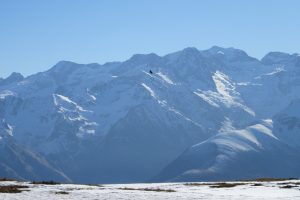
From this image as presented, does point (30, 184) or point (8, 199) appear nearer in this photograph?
point (8, 199)

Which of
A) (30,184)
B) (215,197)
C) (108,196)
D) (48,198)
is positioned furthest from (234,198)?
(30,184)

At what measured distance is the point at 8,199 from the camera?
5850 centimetres

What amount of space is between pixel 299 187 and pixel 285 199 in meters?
16.3

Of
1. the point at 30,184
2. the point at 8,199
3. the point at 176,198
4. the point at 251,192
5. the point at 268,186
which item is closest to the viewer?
the point at 8,199

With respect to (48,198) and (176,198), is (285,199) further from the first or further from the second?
(48,198)

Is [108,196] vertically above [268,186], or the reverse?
[268,186]

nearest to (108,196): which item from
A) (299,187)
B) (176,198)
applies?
(176,198)

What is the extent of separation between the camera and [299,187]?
257 feet

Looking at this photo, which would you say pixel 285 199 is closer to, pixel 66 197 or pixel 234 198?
pixel 234 198

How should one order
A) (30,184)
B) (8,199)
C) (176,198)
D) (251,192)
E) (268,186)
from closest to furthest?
(8,199) → (176,198) → (251,192) → (30,184) → (268,186)

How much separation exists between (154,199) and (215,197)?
6360 millimetres

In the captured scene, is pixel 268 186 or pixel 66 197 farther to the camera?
pixel 268 186

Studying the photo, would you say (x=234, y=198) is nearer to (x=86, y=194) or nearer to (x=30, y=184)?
(x=86, y=194)

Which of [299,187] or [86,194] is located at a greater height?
[299,187]
